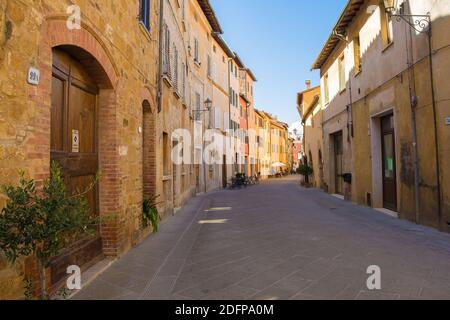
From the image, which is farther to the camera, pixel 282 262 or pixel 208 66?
pixel 208 66

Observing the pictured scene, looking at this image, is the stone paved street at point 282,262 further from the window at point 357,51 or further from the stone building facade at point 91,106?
the window at point 357,51

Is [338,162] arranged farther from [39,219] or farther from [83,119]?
[39,219]

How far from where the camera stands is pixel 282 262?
4.68 metres

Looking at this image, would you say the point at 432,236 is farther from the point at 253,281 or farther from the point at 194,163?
the point at 194,163

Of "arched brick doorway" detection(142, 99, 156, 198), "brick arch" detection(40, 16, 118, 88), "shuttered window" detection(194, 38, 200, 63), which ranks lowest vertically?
"arched brick doorway" detection(142, 99, 156, 198)

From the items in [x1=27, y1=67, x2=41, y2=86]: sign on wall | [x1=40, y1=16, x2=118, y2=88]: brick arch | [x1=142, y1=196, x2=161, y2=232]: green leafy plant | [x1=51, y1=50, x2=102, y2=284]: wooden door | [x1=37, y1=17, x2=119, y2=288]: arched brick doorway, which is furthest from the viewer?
[x1=142, y1=196, x2=161, y2=232]: green leafy plant

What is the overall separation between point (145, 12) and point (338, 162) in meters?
10.9

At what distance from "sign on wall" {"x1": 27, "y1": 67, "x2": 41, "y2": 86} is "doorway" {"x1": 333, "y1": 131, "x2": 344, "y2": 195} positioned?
12.8 meters

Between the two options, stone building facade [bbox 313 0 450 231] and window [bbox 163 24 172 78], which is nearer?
stone building facade [bbox 313 0 450 231]

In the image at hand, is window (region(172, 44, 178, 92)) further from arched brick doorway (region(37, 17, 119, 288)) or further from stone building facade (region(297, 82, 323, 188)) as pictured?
stone building facade (region(297, 82, 323, 188))

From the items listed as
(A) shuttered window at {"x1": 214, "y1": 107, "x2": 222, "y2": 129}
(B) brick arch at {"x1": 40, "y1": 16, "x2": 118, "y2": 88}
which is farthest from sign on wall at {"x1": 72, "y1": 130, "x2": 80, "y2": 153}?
(A) shuttered window at {"x1": 214, "y1": 107, "x2": 222, "y2": 129}

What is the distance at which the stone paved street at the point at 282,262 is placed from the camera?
12.0ft

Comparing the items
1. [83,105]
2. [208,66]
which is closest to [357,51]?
[83,105]

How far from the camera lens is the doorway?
1446 cm
